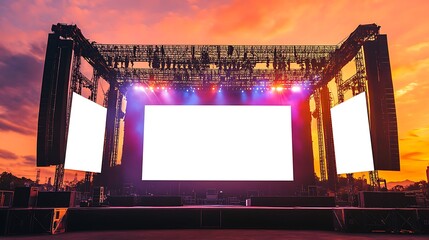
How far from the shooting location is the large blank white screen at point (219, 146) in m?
19.3

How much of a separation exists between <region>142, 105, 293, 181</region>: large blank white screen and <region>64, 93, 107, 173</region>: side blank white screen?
3.08 metres

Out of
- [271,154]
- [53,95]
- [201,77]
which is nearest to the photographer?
[53,95]

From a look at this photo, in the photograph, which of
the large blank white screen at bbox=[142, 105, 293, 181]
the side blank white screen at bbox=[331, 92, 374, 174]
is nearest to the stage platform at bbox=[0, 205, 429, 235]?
the side blank white screen at bbox=[331, 92, 374, 174]

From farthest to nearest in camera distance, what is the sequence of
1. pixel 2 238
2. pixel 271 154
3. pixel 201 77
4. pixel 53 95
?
pixel 201 77
pixel 271 154
pixel 53 95
pixel 2 238

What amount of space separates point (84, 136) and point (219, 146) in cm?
804

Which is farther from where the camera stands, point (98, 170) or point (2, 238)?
point (98, 170)

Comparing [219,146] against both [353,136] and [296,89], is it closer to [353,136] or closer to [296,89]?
[353,136]

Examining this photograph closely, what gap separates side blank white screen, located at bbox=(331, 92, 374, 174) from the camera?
14.3m

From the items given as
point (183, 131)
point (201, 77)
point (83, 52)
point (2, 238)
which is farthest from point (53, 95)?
point (201, 77)

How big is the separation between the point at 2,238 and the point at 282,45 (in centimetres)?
1713

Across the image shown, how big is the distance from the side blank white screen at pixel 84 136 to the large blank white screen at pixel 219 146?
3.08m

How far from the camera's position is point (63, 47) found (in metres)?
14.7

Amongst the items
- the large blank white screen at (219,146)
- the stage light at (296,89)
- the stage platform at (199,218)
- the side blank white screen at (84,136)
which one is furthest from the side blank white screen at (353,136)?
the side blank white screen at (84,136)

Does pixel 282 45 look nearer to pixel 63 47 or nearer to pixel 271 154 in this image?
pixel 271 154
